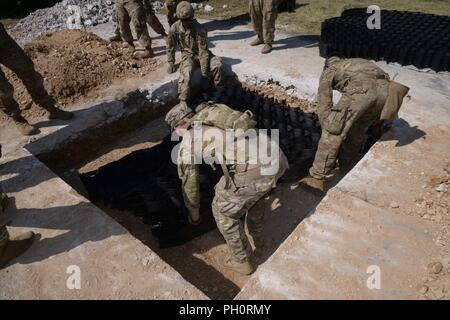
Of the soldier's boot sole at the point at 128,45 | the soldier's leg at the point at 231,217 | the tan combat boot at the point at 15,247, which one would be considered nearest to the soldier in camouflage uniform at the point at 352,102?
the soldier's leg at the point at 231,217

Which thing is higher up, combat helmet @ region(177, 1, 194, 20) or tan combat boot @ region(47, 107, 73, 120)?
combat helmet @ region(177, 1, 194, 20)

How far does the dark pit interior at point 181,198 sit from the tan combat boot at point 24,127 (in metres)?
0.41

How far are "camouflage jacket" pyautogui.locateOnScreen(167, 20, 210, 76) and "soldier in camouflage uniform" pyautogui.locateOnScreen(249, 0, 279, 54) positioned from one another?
5.26ft

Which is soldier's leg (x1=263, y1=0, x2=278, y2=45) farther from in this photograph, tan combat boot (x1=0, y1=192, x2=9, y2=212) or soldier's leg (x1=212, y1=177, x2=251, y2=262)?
tan combat boot (x1=0, y1=192, x2=9, y2=212)

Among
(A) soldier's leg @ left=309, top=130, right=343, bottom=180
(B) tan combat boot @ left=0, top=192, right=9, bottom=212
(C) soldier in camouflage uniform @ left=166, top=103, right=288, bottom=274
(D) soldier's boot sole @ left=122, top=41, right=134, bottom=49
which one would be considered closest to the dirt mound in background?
(D) soldier's boot sole @ left=122, top=41, right=134, bottom=49

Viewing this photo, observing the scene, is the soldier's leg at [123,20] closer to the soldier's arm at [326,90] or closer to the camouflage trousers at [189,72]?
the camouflage trousers at [189,72]

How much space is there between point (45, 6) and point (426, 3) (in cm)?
1240

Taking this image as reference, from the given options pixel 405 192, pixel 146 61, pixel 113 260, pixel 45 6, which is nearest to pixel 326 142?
pixel 405 192

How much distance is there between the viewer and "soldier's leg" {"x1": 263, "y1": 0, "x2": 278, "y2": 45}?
712 cm

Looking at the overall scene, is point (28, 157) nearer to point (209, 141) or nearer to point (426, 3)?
point (209, 141)

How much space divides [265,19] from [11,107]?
482 centimetres
